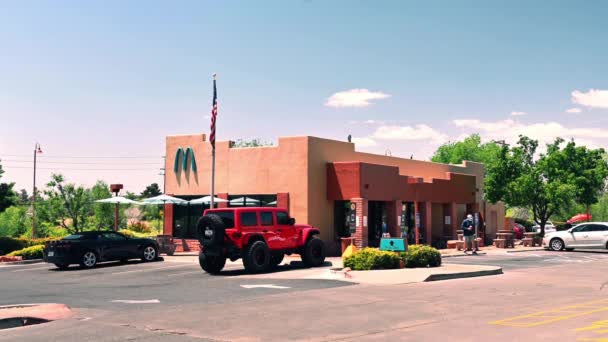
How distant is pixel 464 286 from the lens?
17.7m

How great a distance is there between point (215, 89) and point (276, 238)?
10.3 meters

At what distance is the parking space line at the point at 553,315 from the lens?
439 inches

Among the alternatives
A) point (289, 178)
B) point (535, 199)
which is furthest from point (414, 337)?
point (535, 199)

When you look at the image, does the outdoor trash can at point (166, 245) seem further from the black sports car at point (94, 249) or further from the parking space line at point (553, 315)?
the parking space line at point (553, 315)

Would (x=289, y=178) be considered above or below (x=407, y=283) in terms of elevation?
above

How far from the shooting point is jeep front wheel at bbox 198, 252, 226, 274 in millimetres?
22328

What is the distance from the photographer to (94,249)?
85.5 ft

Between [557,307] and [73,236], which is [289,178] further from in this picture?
[557,307]

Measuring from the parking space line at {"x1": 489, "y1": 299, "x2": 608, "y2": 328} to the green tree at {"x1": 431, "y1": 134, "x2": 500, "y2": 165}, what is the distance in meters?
91.6

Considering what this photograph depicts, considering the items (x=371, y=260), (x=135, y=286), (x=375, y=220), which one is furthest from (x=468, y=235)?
(x=135, y=286)

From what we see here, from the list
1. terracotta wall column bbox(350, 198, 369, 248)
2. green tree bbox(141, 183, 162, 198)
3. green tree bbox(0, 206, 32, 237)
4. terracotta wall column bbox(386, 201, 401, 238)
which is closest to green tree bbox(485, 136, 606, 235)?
terracotta wall column bbox(386, 201, 401, 238)

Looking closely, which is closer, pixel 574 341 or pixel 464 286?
pixel 574 341

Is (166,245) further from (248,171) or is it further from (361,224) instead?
(361,224)

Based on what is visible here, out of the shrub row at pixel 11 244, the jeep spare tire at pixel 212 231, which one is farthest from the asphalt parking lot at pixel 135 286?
the shrub row at pixel 11 244
